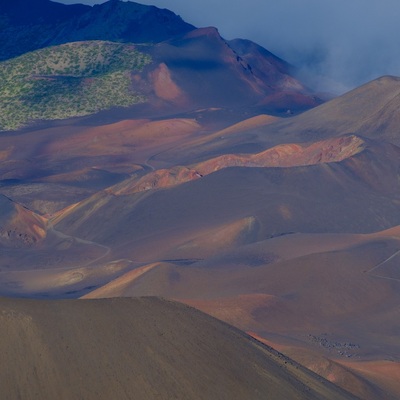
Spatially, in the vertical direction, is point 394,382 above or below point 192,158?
above

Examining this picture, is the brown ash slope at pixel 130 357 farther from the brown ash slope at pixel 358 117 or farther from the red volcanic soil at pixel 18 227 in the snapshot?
the brown ash slope at pixel 358 117

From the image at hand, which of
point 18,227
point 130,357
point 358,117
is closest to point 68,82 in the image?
point 358,117

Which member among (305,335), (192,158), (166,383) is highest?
(166,383)

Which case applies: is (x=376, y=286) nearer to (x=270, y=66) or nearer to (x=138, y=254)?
(x=138, y=254)

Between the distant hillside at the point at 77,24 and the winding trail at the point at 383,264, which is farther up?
the winding trail at the point at 383,264

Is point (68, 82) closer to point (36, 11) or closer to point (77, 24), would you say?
point (77, 24)

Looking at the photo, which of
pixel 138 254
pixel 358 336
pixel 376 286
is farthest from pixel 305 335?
pixel 138 254

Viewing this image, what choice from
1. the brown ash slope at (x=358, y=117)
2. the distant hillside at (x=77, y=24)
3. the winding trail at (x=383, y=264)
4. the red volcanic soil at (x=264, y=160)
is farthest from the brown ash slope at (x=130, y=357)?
the distant hillside at (x=77, y=24)
